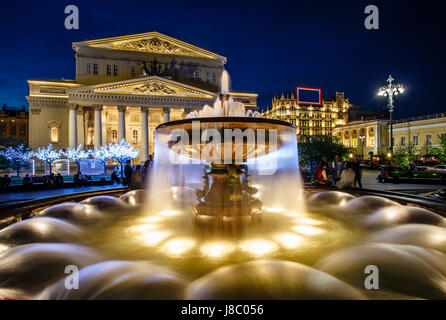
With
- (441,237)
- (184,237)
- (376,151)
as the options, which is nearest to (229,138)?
(184,237)

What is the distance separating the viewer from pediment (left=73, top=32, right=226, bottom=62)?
3518cm

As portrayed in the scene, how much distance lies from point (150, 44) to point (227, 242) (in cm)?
3896

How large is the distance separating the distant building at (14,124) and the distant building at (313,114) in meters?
66.5

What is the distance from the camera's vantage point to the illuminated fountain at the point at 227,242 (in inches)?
74.0

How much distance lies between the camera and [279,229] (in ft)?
13.3

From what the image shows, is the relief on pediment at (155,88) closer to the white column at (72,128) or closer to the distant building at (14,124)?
the white column at (72,128)

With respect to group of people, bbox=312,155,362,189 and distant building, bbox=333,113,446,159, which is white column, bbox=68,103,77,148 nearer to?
group of people, bbox=312,155,362,189

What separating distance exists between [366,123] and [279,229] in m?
61.9

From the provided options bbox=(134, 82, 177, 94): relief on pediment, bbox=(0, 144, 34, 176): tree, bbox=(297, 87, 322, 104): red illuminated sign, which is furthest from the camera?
bbox=(297, 87, 322, 104): red illuminated sign

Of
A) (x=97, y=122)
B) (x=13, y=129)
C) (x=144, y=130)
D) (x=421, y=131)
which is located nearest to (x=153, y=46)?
(x=144, y=130)

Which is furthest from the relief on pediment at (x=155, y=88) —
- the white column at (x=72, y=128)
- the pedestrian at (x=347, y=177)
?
the pedestrian at (x=347, y=177)

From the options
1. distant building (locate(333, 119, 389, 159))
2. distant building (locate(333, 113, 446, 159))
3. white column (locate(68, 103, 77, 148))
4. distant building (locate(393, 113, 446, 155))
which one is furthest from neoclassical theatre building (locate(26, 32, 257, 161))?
distant building (locate(333, 119, 389, 159))

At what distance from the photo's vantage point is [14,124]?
62.0m
